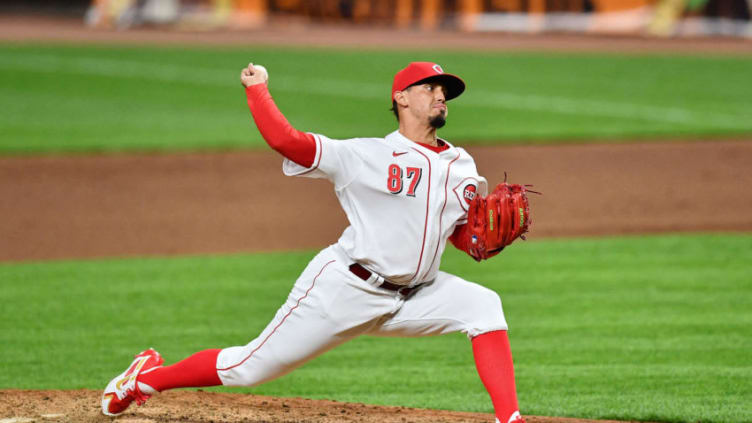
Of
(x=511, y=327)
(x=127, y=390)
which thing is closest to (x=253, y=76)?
(x=127, y=390)

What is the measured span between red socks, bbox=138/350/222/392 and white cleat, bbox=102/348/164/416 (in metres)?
0.04

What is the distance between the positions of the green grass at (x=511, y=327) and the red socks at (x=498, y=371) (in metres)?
0.96

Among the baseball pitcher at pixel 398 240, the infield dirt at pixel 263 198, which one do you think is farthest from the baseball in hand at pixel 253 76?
the infield dirt at pixel 263 198

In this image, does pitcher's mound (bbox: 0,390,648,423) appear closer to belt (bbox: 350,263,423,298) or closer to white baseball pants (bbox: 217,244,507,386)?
white baseball pants (bbox: 217,244,507,386)

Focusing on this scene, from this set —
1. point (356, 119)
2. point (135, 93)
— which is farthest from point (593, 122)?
point (135, 93)

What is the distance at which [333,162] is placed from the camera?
4.37m

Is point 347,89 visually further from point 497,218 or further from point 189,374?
point 497,218

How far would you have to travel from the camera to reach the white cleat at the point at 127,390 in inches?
189

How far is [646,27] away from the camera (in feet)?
75.2

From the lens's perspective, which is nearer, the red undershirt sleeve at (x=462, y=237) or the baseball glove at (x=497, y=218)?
the baseball glove at (x=497, y=218)

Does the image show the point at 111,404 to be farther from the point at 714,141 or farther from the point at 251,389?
the point at 714,141

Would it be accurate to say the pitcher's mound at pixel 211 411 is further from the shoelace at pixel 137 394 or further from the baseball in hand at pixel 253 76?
the baseball in hand at pixel 253 76

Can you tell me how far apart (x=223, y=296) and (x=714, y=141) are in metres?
7.62

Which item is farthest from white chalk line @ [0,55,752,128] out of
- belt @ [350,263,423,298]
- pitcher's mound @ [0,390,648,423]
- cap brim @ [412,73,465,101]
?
Answer: belt @ [350,263,423,298]
